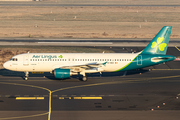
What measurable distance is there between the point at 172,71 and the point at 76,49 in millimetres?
27201

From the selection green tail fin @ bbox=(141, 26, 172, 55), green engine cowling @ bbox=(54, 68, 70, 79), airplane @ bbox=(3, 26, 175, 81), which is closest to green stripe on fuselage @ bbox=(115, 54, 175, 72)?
airplane @ bbox=(3, 26, 175, 81)

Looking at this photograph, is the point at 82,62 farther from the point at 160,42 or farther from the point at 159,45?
the point at 160,42

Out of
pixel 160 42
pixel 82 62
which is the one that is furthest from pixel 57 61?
pixel 160 42

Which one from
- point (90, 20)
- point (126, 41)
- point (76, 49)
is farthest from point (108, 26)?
point (76, 49)

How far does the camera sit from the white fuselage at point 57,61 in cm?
5366

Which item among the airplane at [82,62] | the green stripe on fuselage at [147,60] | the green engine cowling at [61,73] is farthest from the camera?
the green stripe on fuselage at [147,60]

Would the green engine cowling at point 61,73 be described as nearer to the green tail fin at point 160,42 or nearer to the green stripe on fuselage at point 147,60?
the green stripe on fuselage at point 147,60

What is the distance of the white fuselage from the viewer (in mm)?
53656

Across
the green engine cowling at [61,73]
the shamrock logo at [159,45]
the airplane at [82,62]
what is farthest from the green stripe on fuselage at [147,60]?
the green engine cowling at [61,73]

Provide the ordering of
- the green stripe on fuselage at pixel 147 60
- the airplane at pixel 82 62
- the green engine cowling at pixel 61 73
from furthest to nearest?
the green stripe on fuselage at pixel 147 60
the airplane at pixel 82 62
the green engine cowling at pixel 61 73

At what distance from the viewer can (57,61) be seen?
176ft
